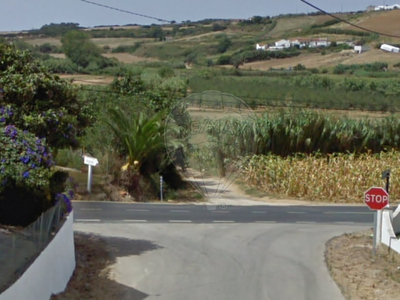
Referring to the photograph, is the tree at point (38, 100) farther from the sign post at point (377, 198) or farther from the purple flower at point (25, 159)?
the sign post at point (377, 198)

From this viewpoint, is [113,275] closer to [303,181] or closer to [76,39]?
[303,181]

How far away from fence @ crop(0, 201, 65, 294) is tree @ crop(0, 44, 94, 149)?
2.40 metres

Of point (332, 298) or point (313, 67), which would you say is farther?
point (313, 67)

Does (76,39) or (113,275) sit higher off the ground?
(76,39)

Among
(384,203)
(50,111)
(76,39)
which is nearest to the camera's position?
(50,111)

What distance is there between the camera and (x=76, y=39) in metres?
58.8

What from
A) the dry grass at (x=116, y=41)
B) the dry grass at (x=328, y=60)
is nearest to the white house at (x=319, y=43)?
the dry grass at (x=328, y=60)

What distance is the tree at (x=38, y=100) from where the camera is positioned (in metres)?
16.2

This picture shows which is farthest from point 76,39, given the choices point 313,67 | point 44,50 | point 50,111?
point 50,111

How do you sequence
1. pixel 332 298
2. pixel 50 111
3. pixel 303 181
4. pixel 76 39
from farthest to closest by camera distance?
pixel 76 39 → pixel 303 181 → pixel 50 111 → pixel 332 298

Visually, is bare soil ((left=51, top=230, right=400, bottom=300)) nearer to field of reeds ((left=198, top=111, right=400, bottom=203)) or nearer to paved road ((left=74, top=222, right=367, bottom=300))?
paved road ((left=74, top=222, right=367, bottom=300))

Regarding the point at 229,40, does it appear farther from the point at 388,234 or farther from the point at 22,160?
the point at 22,160

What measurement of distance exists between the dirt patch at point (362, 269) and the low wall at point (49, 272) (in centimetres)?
620

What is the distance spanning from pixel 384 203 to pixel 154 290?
723 cm
